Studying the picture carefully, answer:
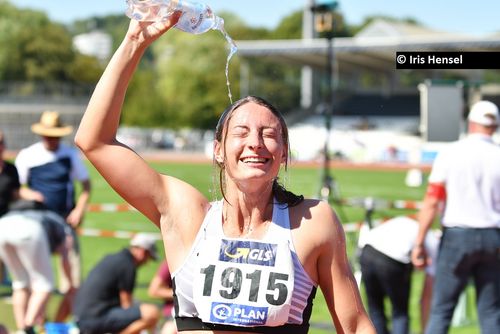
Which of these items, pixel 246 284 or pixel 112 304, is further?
pixel 112 304

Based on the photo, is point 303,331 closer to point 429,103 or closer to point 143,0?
point 143,0

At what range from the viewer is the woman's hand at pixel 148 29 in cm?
241

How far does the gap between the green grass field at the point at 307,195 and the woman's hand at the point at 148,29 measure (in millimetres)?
454

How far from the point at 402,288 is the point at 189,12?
156 inches

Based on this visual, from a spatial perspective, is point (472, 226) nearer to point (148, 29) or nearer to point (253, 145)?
point (253, 145)

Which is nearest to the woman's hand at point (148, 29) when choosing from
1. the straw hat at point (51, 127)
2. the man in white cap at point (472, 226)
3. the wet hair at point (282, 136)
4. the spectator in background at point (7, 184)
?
the wet hair at point (282, 136)

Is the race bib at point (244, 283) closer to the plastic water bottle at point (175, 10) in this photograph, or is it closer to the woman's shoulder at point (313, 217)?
the woman's shoulder at point (313, 217)

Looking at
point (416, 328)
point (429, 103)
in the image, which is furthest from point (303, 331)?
point (416, 328)

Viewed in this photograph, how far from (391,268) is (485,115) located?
1.18 m

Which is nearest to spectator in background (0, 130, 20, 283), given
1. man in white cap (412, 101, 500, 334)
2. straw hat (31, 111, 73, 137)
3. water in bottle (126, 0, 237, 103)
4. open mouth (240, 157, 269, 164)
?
straw hat (31, 111, 73, 137)

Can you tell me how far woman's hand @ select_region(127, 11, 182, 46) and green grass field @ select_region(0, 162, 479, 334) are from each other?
454 mm

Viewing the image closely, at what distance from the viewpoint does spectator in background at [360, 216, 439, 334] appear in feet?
19.7

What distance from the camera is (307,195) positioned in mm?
22156

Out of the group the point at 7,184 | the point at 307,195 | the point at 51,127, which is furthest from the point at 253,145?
the point at 307,195
